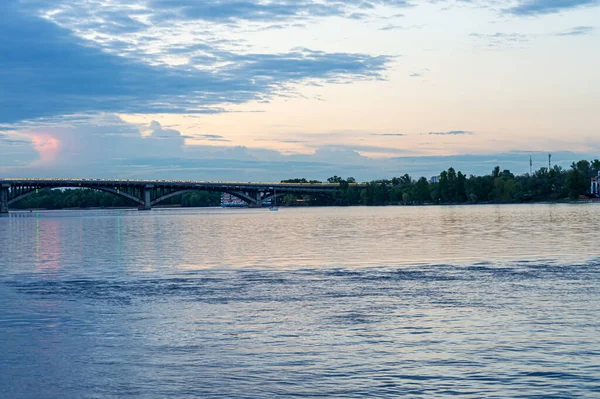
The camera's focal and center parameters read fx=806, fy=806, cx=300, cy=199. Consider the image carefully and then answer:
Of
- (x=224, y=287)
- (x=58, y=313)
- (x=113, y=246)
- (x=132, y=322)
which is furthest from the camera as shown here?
(x=113, y=246)

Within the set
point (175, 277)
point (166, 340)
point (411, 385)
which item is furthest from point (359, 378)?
point (175, 277)

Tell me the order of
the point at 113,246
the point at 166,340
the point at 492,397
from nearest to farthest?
the point at 492,397 < the point at 166,340 < the point at 113,246

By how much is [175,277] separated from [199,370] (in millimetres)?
19434

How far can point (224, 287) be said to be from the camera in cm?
3112

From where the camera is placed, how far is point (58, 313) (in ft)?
82.0

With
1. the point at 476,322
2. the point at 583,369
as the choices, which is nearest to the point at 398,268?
the point at 476,322

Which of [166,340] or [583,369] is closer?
[583,369]

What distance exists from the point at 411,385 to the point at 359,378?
110 cm

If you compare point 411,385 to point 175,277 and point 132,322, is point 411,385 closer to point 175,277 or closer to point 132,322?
point 132,322

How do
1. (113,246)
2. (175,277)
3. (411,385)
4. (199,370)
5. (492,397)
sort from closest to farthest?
(492,397) < (411,385) < (199,370) < (175,277) < (113,246)

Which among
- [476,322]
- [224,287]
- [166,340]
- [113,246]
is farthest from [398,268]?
[113,246]

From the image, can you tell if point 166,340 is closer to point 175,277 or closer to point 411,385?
point 411,385

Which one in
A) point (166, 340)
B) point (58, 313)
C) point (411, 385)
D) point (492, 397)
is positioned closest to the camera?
point (492, 397)

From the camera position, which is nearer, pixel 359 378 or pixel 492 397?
pixel 492 397
